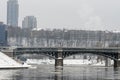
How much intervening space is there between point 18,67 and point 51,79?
6813 centimetres

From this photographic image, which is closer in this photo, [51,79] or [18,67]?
[51,79]

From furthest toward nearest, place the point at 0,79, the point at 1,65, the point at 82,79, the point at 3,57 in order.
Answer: the point at 3,57 → the point at 1,65 → the point at 82,79 → the point at 0,79

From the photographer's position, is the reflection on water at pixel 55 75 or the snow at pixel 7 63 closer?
the reflection on water at pixel 55 75

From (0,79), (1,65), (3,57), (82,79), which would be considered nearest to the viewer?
(0,79)

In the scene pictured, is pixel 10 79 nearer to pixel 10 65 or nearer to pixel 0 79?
pixel 0 79

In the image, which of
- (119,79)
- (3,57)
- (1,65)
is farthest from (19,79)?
(3,57)

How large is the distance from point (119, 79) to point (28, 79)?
18617 millimetres

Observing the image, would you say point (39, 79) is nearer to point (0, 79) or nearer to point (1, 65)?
point (0, 79)

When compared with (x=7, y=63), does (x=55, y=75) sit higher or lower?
higher

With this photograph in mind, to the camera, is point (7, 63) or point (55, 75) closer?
point (55, 75)

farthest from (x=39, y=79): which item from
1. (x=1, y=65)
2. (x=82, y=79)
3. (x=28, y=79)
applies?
(x=1, y=65)

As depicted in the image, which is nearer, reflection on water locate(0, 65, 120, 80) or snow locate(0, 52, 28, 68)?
reflection on water locate(0, 65, 120, 80)

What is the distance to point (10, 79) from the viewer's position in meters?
110

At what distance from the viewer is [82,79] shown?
381 feet
